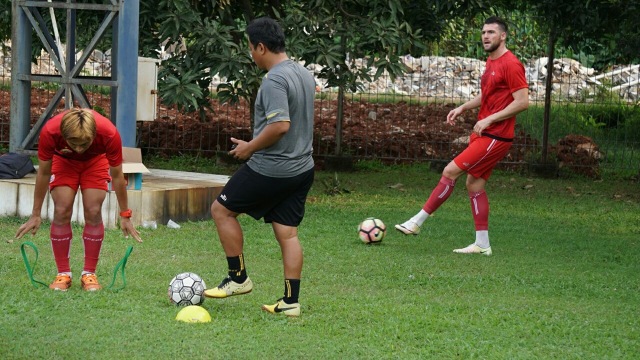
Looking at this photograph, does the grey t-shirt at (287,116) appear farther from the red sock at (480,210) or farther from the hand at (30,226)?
the red sock at (480,210)

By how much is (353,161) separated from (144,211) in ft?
22.3

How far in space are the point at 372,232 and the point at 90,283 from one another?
3.25 meters

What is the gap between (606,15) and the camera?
14867mm

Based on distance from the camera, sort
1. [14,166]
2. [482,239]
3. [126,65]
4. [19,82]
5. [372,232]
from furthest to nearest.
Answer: [19,82]
[14,166]
[126,65]
[372,232]
[482,239]

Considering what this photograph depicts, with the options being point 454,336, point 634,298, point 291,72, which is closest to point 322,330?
point 454,336

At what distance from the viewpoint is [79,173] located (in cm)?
764

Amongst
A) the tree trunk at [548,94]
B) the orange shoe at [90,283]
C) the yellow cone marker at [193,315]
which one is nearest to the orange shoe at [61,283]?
the orange shoe at [90,283]

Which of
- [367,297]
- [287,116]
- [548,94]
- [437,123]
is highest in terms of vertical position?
[548,94]

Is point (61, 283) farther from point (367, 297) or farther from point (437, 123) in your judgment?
point (437, 123)

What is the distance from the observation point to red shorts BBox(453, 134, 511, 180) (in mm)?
9820

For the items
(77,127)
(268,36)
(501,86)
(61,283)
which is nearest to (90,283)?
(61,283)

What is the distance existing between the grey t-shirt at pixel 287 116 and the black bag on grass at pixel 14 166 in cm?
495

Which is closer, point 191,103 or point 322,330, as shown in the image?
point 322,330

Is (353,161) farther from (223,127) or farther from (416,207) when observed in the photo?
(416,207)
